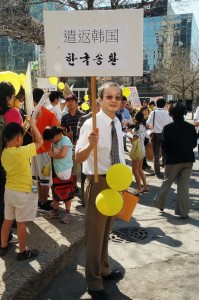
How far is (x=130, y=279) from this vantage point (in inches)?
132

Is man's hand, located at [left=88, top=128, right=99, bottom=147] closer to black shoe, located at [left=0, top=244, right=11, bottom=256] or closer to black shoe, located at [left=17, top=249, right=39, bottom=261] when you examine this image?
black shoe, located at [left=17, top=249, right=39, bottom=261]

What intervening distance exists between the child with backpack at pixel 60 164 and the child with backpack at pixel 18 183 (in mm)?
960

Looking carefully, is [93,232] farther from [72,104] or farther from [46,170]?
[72,104]

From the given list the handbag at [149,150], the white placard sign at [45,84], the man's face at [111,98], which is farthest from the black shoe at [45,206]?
the white placard sign at [45,84]

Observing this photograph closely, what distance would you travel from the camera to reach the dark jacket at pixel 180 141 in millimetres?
5176

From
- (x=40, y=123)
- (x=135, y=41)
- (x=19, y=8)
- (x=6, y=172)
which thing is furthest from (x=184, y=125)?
(x=19, y=8)

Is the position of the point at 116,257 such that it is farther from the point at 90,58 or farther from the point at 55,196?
the point at 90,58

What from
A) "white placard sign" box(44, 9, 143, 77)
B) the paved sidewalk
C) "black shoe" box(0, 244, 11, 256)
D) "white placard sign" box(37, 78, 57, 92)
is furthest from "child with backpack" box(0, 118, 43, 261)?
"white placard sign" box(37, 78, 57, 92)

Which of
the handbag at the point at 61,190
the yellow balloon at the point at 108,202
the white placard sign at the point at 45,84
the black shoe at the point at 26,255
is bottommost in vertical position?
the black shoe at the point at 26,255

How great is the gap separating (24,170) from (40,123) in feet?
5.98

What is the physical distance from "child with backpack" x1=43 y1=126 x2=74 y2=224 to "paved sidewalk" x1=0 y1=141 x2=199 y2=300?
1.27ft

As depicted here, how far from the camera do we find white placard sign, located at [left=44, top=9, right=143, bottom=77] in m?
2.76

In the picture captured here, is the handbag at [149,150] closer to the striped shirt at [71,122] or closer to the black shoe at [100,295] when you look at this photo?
the striped shirt at [71,122]

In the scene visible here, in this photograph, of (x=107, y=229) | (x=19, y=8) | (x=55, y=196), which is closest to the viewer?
(x=107, y=229)
